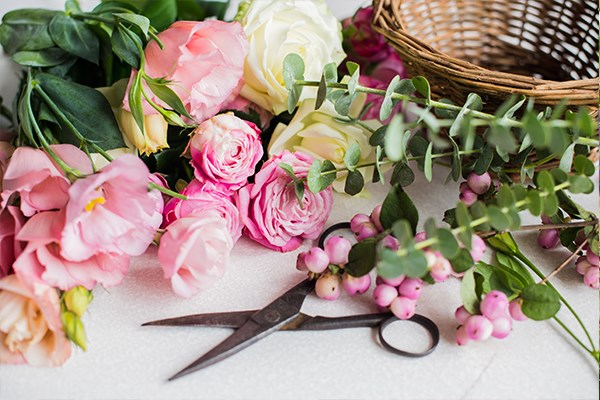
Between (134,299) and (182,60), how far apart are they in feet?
0.67

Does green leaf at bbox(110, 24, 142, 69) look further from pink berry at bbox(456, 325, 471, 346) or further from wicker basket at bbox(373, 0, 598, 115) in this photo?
pink berry at bbox(456, 325, 471, 346)

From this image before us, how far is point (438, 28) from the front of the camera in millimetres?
861

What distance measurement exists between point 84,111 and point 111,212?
16 cm

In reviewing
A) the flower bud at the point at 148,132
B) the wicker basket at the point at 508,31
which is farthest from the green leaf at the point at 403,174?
the flower bud at the point at 148,132

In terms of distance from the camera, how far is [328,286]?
0.54 metres

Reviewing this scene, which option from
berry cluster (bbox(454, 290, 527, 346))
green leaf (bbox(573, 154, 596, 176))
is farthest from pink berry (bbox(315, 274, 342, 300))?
green leaf (bbox(573, 154, 596, 176))

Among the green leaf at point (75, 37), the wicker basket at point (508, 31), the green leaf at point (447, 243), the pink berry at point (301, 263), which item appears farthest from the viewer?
the wicker basket at point (508, 31)

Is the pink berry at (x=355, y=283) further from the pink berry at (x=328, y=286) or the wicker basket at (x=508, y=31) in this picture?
the wicker basket at (x=508, y=31)

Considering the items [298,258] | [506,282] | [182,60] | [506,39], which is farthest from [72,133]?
[506,39]

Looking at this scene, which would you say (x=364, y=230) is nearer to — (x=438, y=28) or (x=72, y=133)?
(x=72, y=133)

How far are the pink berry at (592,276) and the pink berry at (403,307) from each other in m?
0.16

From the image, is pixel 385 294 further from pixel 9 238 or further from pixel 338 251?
pixel 9 238

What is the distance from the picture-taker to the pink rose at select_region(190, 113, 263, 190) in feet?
1.89

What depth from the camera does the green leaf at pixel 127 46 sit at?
58 centimetres
